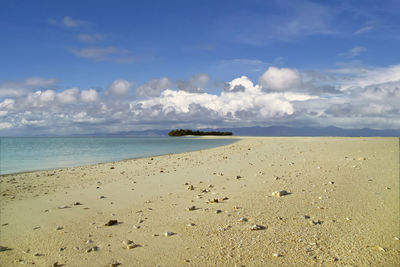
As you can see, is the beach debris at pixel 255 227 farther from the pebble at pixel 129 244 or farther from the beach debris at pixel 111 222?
the beach debris at pixel 111 222

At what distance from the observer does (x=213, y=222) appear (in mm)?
6375

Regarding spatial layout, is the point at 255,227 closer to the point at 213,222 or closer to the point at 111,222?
the point at 213,222

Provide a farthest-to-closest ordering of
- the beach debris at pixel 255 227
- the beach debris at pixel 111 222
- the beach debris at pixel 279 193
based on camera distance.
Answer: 1. the beach debris at pixel 279 193
2. the beach debris at pixel 111 222
3. the beach debris at pixel 255 227

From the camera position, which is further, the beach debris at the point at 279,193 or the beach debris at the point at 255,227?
the beach debris at the point at 279,193

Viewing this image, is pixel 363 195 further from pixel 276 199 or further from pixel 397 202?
pixel 276 199

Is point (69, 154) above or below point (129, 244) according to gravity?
below

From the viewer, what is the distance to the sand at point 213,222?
16.0ft

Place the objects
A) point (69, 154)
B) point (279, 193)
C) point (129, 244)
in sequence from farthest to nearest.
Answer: point (69, 154) → point (279, 193) → point (129, 244)

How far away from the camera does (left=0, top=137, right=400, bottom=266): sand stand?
4.87 metres

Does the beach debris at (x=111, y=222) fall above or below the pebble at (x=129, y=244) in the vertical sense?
below

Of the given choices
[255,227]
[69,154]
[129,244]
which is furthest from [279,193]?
[69,154]

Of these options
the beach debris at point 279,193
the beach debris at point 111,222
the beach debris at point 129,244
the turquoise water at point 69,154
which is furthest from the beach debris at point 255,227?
the turquoise water at point 69,154

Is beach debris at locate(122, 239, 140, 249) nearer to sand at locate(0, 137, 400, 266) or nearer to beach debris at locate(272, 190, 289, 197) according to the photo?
sand at locate(0, 137, 400, 266)

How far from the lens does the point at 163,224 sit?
255 inches
